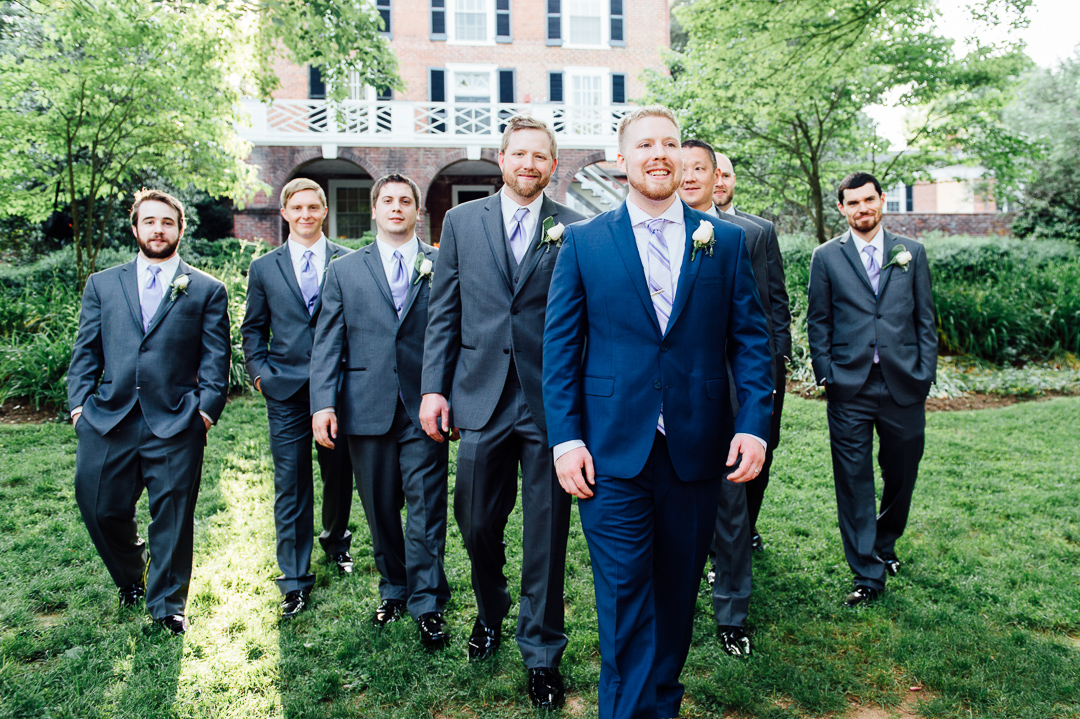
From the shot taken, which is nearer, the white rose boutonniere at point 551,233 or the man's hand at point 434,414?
the white rose boutonniere at point 551,233

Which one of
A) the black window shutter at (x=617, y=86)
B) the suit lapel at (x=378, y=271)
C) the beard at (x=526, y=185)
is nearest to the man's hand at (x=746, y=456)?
the beard at (x=526, y=185)

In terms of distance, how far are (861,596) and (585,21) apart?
25.1 m

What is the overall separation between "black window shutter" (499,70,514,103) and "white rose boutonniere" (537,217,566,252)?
23.6m

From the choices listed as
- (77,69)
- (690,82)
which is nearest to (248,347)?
(77,69)

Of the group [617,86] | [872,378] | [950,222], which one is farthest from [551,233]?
[950,222]

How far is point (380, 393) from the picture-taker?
4.30 meters

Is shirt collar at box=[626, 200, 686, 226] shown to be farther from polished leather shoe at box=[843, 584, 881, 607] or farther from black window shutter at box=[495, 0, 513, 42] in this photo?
black window shutter at box=[495, 0, 513, 42]

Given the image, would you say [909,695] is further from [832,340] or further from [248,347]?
[248,347]

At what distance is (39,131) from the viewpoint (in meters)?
9.02

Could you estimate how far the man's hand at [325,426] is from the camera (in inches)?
Answer: 169

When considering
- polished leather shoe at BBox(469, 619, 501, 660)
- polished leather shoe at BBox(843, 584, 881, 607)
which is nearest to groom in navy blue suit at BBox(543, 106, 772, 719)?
polished leather shoe at BBox(469, 619, 501, 660)

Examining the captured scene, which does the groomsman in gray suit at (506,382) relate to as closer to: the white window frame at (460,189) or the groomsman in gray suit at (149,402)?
the groomsman in gray suit at (149,402)

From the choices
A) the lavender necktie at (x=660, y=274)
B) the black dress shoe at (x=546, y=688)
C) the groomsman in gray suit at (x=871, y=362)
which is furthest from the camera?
the groomsman in gray suit at (x=871, y=362)

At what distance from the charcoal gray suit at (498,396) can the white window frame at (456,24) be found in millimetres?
23780
